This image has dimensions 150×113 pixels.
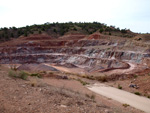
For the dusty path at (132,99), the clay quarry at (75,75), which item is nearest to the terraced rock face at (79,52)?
the clay quarry at (75,75)

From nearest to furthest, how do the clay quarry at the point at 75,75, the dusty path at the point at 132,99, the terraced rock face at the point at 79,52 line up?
the clay quarry at the point at 75,75 < the dusty path at the point at 132,99 < the terraced rock face at the point at 79,52

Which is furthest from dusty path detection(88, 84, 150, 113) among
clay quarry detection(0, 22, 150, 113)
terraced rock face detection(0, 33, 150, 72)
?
terraced rock face detection(0, 33, 150, 72)

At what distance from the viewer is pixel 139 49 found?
33000 millimetres

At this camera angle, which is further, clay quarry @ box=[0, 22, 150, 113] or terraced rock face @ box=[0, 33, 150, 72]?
terraced rock face @ box=[0, 33, 150, 72]

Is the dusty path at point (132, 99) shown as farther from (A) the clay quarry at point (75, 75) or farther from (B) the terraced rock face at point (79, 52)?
(B) the terraced rock face at point (79, 52)

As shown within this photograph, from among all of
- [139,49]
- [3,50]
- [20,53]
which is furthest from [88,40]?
[3,50]

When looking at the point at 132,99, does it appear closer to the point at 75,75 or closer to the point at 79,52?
the point at 75,75

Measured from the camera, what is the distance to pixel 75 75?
25.1 meters

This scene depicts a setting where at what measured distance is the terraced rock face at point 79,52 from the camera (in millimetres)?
32344

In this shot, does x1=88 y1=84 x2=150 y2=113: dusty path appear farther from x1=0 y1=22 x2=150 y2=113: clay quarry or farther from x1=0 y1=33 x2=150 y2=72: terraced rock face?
x1=0 y1=33 x2=150 y2=72: terraced rock face

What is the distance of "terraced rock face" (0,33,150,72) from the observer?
1273 inches

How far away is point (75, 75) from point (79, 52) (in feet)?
63.5

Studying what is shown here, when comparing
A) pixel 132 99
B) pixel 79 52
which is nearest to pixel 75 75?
pixel 132 99

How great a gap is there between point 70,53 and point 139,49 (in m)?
19.2
